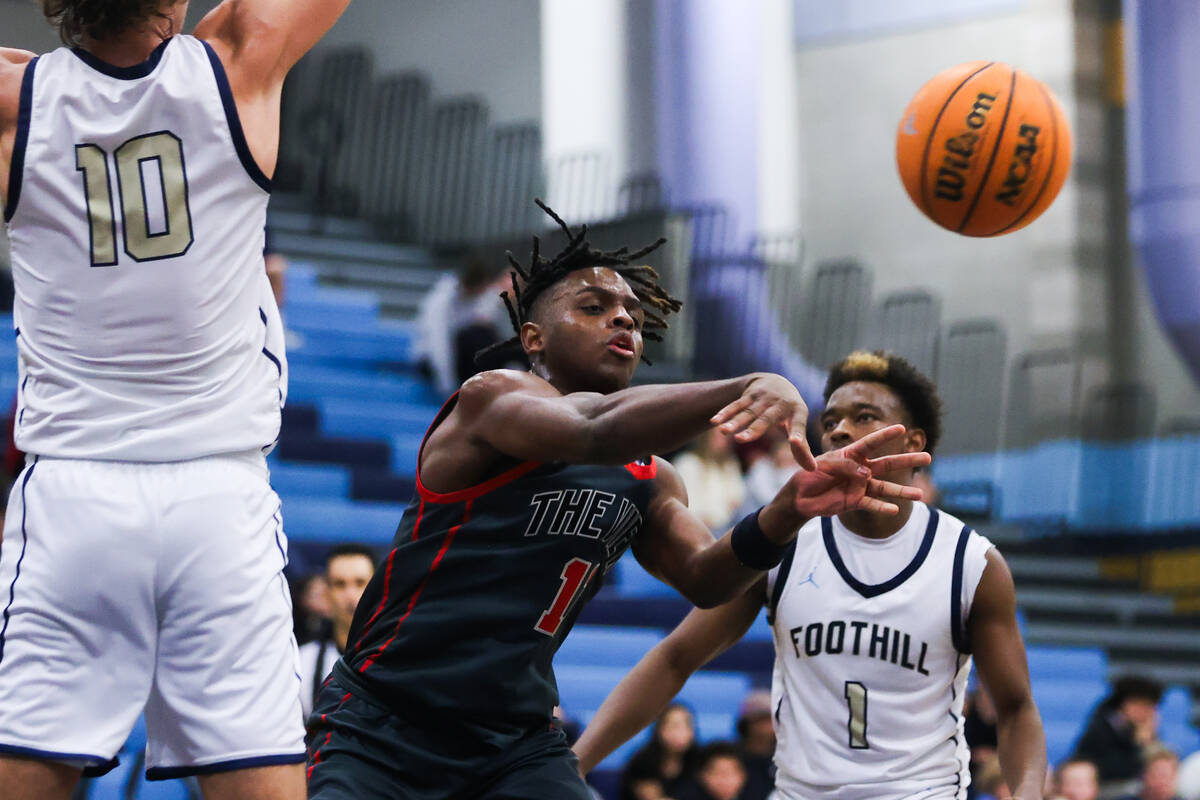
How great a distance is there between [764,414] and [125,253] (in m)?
1.15

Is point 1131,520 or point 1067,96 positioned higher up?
point 1067,96

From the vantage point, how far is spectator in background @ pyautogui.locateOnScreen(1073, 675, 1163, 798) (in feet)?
28.2

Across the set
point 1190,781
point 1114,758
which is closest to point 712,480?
point 1114,758

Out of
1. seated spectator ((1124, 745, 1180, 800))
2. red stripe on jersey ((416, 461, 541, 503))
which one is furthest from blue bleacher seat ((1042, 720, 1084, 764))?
red stripe on jersey ((416, 461, 541, 503))

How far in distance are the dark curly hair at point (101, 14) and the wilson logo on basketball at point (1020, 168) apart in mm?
3201

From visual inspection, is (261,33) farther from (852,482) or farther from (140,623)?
(852,482)

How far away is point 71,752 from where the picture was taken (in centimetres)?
269

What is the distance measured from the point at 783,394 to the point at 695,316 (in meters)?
10.5

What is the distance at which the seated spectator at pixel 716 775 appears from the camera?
23.6 ft

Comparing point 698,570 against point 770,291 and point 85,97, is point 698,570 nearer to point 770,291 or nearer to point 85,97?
point 85,97

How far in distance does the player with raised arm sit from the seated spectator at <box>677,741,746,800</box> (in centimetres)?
302

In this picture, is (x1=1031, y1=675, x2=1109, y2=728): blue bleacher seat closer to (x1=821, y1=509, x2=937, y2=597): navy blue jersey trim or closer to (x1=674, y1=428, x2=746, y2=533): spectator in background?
(x1=674, y1=428, x2=746, y2=533): spectator in background

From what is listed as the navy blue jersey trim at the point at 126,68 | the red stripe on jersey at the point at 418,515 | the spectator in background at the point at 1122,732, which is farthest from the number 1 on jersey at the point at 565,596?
the spectator in background at the point at 1122,732

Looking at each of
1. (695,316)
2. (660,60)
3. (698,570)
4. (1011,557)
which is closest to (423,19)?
(660,60)
